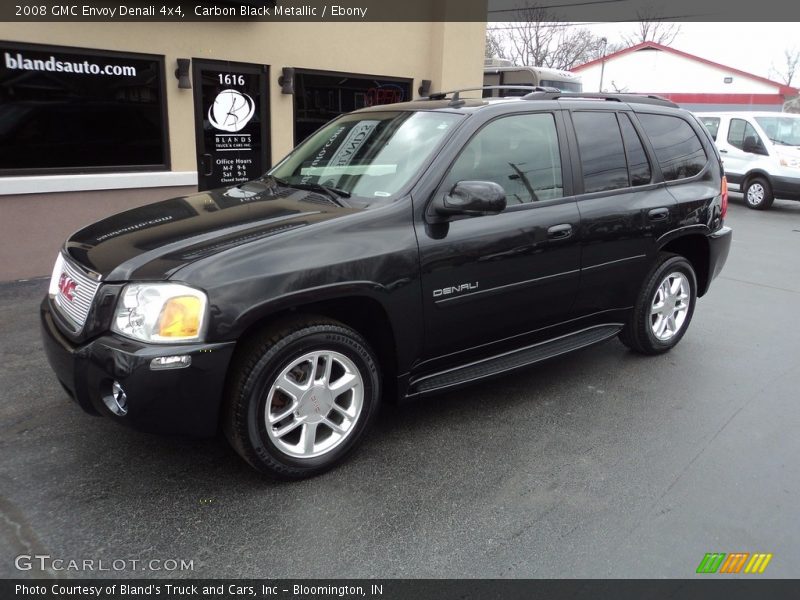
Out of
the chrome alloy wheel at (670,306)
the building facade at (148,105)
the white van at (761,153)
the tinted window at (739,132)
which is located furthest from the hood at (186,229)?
the tinted window at (739,132)

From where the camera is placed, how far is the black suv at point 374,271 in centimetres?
295

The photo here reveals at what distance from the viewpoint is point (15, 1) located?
6492 millimetres

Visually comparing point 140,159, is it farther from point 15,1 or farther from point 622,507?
point 622,507

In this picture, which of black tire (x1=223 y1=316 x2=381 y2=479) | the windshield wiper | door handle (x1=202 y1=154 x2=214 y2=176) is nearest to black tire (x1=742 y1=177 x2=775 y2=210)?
door handle (x1=202 y1=154 x2=214 y2=176)

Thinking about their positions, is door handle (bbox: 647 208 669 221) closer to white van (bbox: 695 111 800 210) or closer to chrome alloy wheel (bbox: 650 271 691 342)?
chrome alloy wheel (bbox: 650 271 691 342)

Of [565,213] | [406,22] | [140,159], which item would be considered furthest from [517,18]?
[565,213]

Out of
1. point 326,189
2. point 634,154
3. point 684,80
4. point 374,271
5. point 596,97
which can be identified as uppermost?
point 684,80

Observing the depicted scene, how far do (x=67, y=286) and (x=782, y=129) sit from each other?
50.1ft

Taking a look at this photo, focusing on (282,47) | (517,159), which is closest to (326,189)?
(517,159)

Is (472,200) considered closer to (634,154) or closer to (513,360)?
(513,360)

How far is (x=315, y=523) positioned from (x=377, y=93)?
8.03m

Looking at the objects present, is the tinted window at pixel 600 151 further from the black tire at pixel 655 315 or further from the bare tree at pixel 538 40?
the bare tree at pixel 538 40

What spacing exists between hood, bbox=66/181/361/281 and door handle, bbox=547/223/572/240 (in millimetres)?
1278

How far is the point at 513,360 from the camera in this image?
13.3ft
